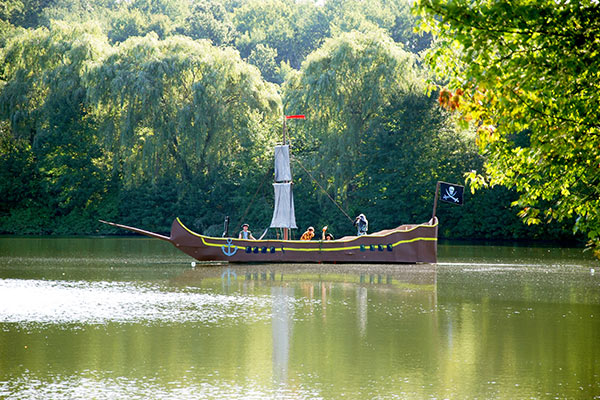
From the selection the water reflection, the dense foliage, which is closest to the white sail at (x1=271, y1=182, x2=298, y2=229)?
the water reflection

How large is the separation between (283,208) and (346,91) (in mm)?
18023

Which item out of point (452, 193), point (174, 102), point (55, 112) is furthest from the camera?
point (55, 112)

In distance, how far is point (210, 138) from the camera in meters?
51.2

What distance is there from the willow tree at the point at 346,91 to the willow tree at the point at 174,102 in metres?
2.99

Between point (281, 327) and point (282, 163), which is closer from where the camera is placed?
point (281, 327)

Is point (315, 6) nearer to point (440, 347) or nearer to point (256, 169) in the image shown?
point (256, 169)

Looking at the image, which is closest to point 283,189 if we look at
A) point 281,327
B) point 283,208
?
point 283,208

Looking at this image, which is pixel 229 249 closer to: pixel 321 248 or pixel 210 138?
pixel 321 248

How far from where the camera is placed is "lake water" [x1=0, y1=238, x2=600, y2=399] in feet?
35.7

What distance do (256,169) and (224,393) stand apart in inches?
1750

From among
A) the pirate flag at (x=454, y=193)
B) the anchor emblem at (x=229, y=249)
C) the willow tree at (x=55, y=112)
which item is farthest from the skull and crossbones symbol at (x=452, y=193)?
the willow tree at (x=55, y=112)

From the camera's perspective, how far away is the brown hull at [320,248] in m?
31.1

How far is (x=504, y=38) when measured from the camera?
10828mm

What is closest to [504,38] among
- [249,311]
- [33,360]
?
[33,360]
